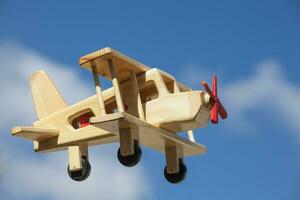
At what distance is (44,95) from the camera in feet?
27.0

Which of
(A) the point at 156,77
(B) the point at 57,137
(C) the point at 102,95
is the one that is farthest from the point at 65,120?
(A) the point at 156,77

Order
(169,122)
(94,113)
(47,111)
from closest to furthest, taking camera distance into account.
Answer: (169,122) < (94,113) < (47,111)

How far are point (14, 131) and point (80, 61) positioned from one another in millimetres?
1232

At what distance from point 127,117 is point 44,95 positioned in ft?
6.98

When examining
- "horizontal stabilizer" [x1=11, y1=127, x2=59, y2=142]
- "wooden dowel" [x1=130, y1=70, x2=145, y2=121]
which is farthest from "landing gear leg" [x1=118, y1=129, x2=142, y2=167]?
"horizontal stabilizer" [x1=11, y1=127, x2=59, y2=142]

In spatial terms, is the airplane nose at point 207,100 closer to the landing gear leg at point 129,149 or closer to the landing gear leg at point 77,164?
the landing gear leg at point 129,149

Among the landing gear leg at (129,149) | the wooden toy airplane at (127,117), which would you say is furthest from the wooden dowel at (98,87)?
the landing gear leg at (129,149)

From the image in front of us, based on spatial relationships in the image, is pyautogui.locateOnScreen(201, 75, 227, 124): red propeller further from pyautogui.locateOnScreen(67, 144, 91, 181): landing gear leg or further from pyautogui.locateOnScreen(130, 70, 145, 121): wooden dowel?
pyautogui.locateOnScreen(67, 144, 91, 181): landing gear leg

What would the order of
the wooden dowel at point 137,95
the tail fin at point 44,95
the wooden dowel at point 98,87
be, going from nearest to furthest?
the wooden dowel at point 98,87 < the wooden dowel at point 137,95 < the tail fin at point 44,95

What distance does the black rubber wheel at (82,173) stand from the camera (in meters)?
7.45

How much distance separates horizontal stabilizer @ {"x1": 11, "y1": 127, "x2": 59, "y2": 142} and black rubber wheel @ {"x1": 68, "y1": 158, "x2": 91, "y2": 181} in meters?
0.50

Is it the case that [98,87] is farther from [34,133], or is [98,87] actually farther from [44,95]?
[44,95]

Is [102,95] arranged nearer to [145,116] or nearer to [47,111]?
[145,116]

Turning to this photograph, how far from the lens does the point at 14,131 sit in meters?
7.37
